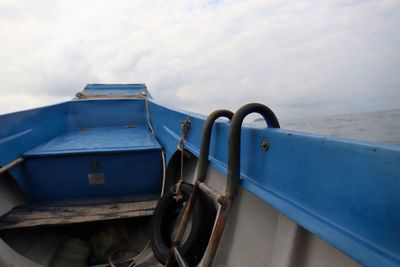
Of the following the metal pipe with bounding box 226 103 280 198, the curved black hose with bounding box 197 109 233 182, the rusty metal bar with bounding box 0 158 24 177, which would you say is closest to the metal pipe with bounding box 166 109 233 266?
the curved black hose with bounding box 197 109 233 182

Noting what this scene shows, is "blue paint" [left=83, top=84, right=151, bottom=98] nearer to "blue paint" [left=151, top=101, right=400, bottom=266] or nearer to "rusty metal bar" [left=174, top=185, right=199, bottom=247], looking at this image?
"rusty metal bar" [left=174, top=185, right=199, bottom=247]

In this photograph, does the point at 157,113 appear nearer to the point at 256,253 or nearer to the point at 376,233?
the point at 256,253

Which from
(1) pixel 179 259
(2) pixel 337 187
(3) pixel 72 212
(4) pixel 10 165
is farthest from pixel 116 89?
(2) pixel 337 187

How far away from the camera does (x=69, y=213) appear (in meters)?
2.26

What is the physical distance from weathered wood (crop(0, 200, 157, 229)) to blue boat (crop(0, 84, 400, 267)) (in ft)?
0.04

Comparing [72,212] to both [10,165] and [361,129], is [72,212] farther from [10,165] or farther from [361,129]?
[361,129]

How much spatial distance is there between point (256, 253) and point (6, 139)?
2.44m

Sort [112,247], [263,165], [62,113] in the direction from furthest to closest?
[62,113]
[112,247]
[263,165]

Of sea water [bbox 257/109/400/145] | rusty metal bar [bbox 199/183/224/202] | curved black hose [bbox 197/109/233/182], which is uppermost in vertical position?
curved black hose [bbox 197/109/233/182]

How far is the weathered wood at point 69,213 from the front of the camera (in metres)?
2.08

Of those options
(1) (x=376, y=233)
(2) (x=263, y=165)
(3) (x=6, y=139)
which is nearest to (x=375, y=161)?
(1) (x=376, y=233)

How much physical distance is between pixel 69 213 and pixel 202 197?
1.40m

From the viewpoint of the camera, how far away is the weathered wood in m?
2.08

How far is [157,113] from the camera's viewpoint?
12.4ft
